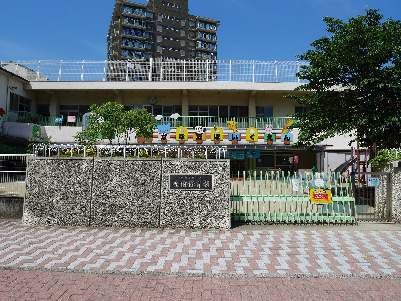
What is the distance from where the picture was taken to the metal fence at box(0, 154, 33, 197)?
28.6 ft

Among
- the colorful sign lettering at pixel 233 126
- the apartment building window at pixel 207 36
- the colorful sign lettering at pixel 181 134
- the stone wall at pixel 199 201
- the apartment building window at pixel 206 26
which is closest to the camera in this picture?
the stone wall at pixel 199 201

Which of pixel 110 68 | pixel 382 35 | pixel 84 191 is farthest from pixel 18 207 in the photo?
pixel 110 68

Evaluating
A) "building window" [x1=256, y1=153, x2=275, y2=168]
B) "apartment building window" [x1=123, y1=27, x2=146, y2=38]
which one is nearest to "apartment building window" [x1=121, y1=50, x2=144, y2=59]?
"apartment building window" [x1=123, y1=27, x2=146, y2=38]

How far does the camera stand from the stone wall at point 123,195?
7934 mm

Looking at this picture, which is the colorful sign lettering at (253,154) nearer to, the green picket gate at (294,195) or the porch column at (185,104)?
the porch column at (185,104)

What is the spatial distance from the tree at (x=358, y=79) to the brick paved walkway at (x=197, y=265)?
5.39 metres

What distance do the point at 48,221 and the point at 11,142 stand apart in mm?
15242

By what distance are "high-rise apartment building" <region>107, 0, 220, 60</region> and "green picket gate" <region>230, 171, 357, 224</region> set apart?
6063 centimetres

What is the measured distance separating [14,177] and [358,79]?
12797 mm

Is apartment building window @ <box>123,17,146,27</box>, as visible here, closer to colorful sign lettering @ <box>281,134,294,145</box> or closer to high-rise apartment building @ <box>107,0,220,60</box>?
high-rise apartment building @ <box>107,0,220,60</box>

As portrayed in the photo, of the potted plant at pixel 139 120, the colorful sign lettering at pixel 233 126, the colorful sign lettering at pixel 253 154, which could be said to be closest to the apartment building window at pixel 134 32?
the colorful sign lettering at pixel 233 126

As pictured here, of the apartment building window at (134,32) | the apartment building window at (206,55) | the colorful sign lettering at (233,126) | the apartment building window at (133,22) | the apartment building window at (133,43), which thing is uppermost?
the apartment building window at (133,22)

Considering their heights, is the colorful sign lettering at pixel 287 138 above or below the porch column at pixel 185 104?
below

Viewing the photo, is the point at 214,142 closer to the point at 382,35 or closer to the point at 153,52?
the point at 382,35
